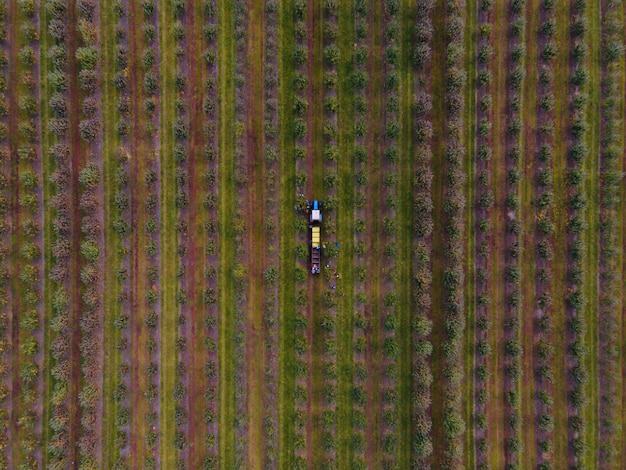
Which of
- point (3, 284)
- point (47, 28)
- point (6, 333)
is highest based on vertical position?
point (47, 28)

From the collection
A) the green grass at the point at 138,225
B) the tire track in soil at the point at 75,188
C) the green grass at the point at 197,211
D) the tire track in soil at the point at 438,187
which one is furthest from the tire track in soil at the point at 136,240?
the tire track in soil at the point at 438,187

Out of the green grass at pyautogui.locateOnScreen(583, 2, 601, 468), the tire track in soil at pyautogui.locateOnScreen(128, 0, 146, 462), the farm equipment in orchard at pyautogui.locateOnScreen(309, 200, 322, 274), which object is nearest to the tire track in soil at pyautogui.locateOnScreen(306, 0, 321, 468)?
the farm equipment in orchard at pyautogui.locateOnScreen(309, 200, 322, 274)

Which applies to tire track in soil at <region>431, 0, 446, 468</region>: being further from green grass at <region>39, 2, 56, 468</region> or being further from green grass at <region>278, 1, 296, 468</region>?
green grass at <region>39, 2, 56, 468</region>

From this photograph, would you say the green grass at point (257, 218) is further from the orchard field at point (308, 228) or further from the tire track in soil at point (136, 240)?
the tire track in soil at point (136, 240)

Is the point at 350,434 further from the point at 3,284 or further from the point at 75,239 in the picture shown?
the point at 3,284

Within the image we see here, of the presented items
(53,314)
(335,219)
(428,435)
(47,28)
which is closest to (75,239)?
(53,314)

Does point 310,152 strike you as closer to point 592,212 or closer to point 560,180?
point 560,180

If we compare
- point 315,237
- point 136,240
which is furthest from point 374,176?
point 136,240
